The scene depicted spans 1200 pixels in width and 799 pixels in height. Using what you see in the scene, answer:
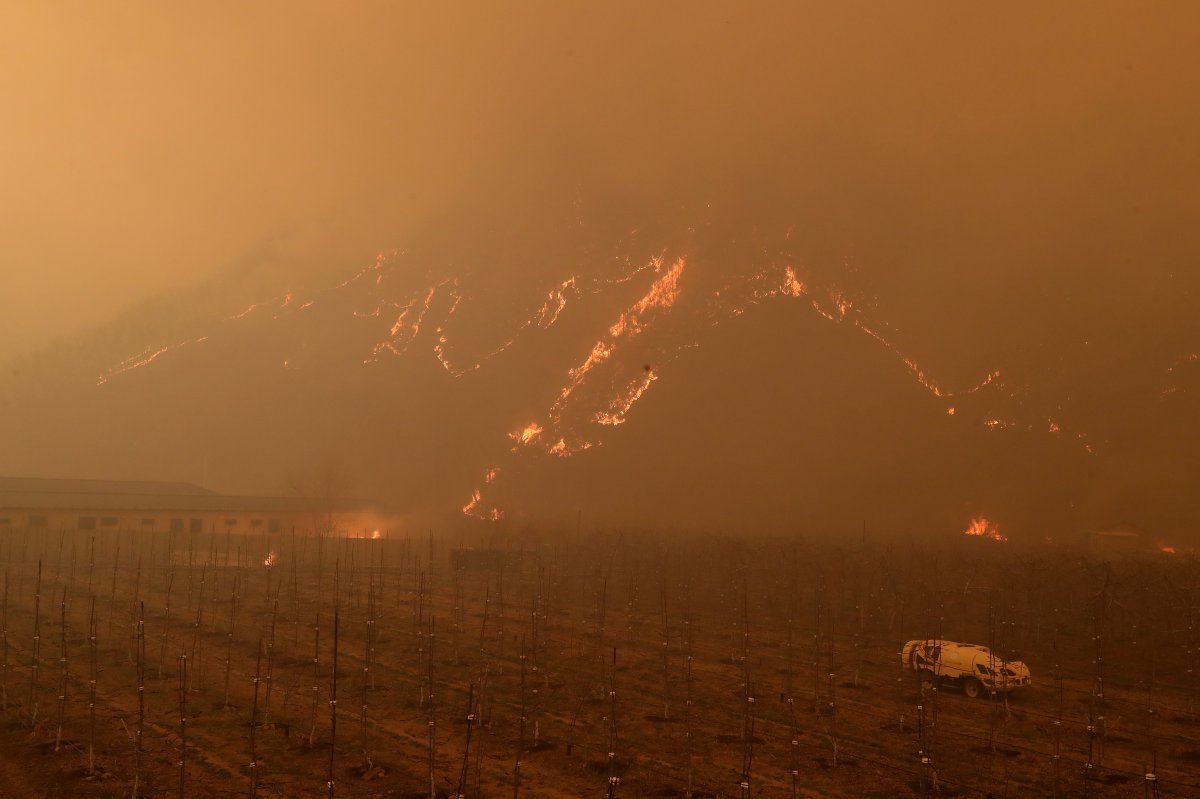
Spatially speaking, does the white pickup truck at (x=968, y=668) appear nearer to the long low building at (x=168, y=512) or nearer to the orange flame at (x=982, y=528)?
the long low building at (x=168, y=512)

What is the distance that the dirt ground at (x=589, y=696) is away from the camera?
47.7ft

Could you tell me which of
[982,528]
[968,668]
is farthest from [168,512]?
[982,528]

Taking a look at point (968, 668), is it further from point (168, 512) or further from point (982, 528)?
point (982, 528)

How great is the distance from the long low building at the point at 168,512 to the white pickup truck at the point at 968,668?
40.9 metres

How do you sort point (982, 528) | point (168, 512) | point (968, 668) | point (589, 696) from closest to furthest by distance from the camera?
point (589, 696) → point (968, 668) → point (168, 512) → point (982, 528)

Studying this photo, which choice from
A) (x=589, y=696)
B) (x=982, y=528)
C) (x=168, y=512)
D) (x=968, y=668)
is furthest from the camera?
(x=982, y=528)

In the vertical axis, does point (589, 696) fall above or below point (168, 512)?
below

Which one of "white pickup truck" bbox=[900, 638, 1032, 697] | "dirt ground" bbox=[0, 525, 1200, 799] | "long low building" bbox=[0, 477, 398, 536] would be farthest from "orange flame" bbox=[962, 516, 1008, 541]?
"white pickup truck" bbox=[900, 638, 1032, 697]

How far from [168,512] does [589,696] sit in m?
48.8

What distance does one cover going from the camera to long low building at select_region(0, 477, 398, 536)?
53469 millimetres

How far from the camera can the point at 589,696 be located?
20.2 meters

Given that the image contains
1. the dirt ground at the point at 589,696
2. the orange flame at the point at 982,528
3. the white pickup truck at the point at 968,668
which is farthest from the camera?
the orange flame at the point at 982,528

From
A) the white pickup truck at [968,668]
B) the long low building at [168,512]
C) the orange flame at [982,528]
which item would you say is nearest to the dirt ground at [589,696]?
the white pickup truck at [968,668]

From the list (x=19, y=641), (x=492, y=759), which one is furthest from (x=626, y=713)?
(x=19, y=641)
